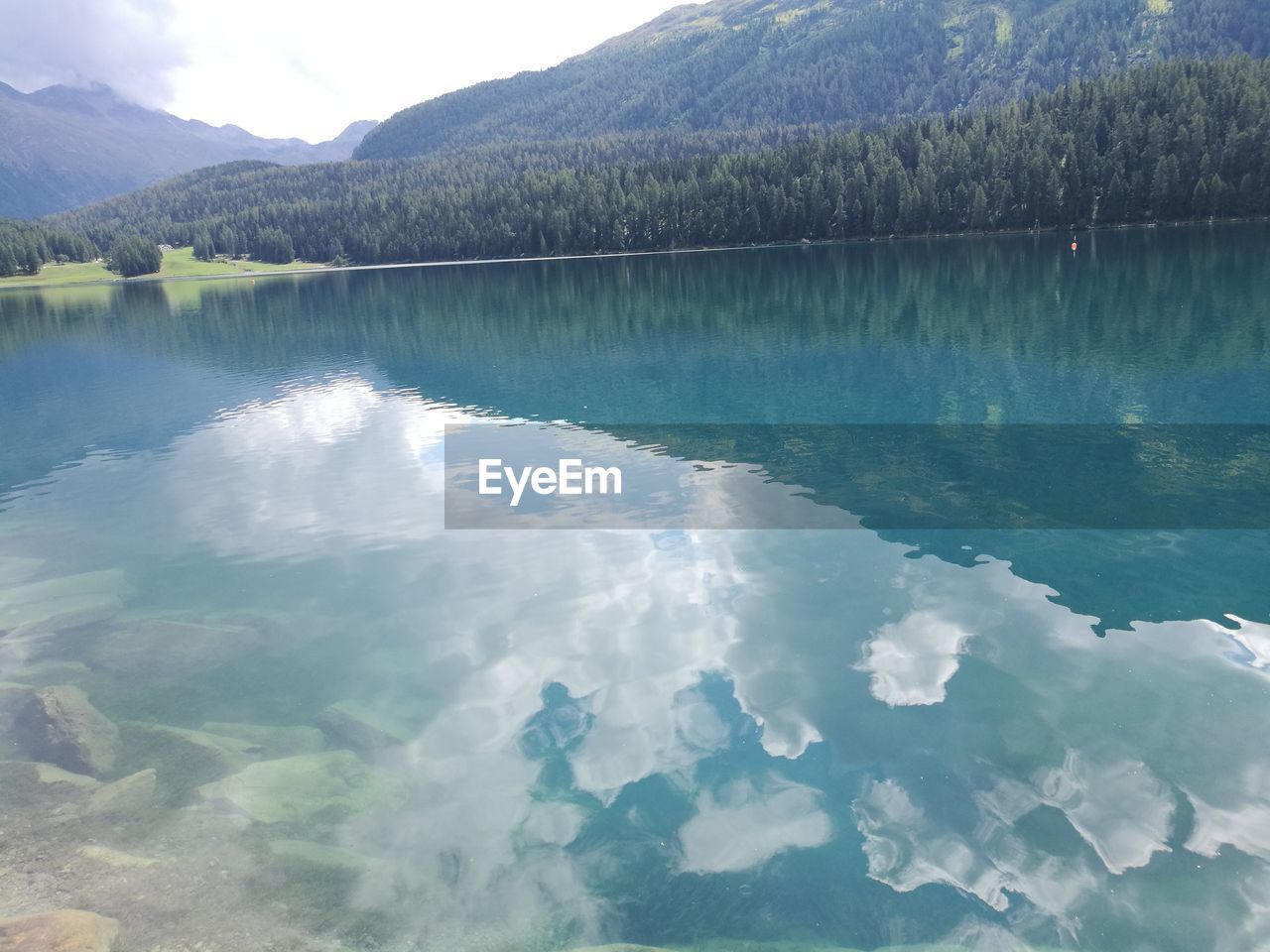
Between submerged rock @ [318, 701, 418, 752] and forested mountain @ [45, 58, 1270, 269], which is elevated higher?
forested mountain @ [45, 58, 1270, 269]

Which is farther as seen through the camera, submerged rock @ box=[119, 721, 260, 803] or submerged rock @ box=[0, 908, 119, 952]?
submerged rock @ box=[119, 721, 260, 803]

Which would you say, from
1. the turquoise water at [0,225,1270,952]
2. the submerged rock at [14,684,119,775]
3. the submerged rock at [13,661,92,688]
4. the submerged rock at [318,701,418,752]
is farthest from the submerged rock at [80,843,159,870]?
the submerged rock at [13,661,92,688]

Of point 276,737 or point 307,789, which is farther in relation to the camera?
point 276,737

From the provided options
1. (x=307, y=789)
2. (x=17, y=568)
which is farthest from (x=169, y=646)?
(x=17, y=568)

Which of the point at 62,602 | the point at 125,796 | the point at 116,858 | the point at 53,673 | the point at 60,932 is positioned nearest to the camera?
the point at 60,932

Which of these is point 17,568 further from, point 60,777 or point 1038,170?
point 1038,170

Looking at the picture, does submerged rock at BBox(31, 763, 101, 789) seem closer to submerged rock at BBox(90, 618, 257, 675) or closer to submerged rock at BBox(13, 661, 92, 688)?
submerged rock at BBox(13, 661, 92, 688)
